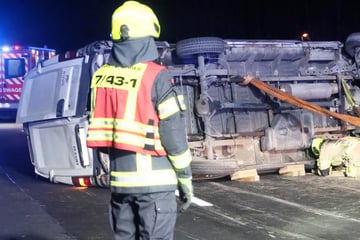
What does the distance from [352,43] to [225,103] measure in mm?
2316

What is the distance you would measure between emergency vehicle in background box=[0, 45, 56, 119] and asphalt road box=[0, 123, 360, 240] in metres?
10.8

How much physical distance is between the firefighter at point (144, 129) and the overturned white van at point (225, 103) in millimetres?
3987

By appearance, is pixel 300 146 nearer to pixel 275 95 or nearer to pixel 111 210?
pixel 275 95

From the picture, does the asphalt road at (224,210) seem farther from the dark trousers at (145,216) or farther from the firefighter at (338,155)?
the dark trousers at (145,216)

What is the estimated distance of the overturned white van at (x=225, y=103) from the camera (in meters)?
7.41

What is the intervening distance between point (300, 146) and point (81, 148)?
129 inches

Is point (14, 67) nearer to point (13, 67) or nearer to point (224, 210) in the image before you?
point (13, 67)

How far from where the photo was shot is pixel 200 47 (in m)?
7.67

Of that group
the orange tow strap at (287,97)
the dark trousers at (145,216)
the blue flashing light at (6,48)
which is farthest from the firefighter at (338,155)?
the blue flashing light at (6,48)

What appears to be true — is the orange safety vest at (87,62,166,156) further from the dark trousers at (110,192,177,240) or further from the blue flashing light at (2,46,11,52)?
the blue flashing light at (2,46,11,52)

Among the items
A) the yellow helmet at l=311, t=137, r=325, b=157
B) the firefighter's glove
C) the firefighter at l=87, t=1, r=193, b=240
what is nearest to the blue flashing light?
the yellow helmet at l=311, t=137, r=325, b=157

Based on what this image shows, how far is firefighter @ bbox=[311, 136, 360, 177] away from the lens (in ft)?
25.7

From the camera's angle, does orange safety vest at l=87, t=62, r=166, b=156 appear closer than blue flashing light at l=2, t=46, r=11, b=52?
Yes

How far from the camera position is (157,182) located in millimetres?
3184
